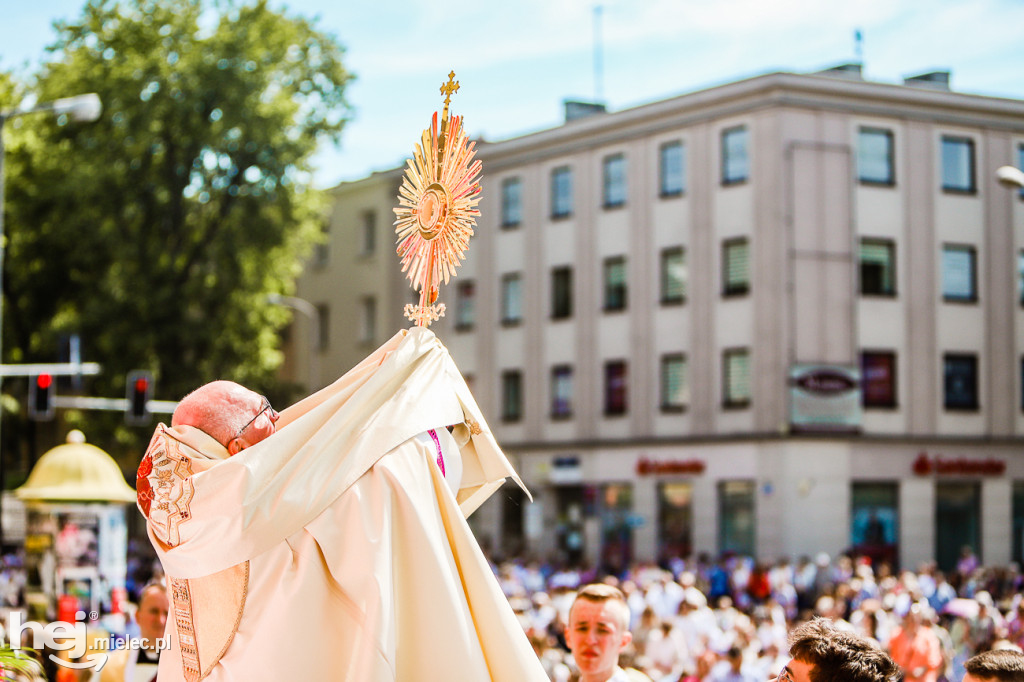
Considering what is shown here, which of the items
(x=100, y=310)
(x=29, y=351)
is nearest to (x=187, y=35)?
(x=100, y=310)

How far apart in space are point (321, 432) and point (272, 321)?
125 feet

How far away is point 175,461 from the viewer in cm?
394

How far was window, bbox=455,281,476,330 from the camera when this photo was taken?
47.5 meters

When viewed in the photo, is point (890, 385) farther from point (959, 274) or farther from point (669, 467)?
point (669, 467)

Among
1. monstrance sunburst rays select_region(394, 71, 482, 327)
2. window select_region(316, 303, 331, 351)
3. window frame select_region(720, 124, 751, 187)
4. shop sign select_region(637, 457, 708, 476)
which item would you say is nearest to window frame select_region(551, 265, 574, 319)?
shop sign select_region(637, 457, 708, 476)

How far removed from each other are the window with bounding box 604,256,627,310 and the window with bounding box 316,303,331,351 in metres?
14.7

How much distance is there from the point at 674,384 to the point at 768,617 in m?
21.0

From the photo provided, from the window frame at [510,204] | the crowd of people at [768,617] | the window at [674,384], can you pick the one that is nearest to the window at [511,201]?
the window frame at [510,204]

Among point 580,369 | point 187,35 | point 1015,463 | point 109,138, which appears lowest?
point 1015,463

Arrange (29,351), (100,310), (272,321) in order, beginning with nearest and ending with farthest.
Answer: (100,310), (272,321), (29,351)

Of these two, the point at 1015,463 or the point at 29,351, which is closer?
the point at 1015,463

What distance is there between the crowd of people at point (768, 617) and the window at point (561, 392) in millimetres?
11898

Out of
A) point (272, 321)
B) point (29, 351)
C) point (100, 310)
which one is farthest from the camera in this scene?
point (29, 351)

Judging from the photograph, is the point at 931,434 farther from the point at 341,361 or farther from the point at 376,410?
the point at 376,410
